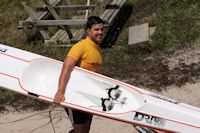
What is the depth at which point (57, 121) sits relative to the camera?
24.5 feet

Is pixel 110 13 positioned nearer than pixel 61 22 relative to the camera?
No

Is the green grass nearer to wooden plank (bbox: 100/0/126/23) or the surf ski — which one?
wooden plank (bbox: 100/0/126/23)

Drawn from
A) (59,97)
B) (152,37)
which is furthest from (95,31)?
(152,37)

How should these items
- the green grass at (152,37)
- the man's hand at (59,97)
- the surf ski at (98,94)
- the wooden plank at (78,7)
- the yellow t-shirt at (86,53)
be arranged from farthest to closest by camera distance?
the wooden plank at (78,7) → the green grass at (152,37) → the surf ski at (98,94) → the man's hand at (59,97) → the yellow t-shirt at (86,53)

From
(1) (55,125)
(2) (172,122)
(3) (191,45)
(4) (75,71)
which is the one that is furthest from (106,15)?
(2) (172,122)

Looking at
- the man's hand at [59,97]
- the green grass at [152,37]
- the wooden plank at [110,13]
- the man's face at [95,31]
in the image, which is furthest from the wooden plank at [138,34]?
the man's hand at [59,97]

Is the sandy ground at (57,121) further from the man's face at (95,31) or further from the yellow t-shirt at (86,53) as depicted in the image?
the man's face at (95,31)

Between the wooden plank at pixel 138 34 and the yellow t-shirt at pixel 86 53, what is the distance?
169 inches

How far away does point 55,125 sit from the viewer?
24.1 feet

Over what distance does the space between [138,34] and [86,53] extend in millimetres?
4949

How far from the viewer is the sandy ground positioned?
7.12 m

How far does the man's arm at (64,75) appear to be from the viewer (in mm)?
5157

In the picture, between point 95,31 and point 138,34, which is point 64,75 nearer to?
point 95,31

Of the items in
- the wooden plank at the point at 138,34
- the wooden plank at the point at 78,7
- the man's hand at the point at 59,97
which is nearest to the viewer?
the man's hand at the point at 59,97
